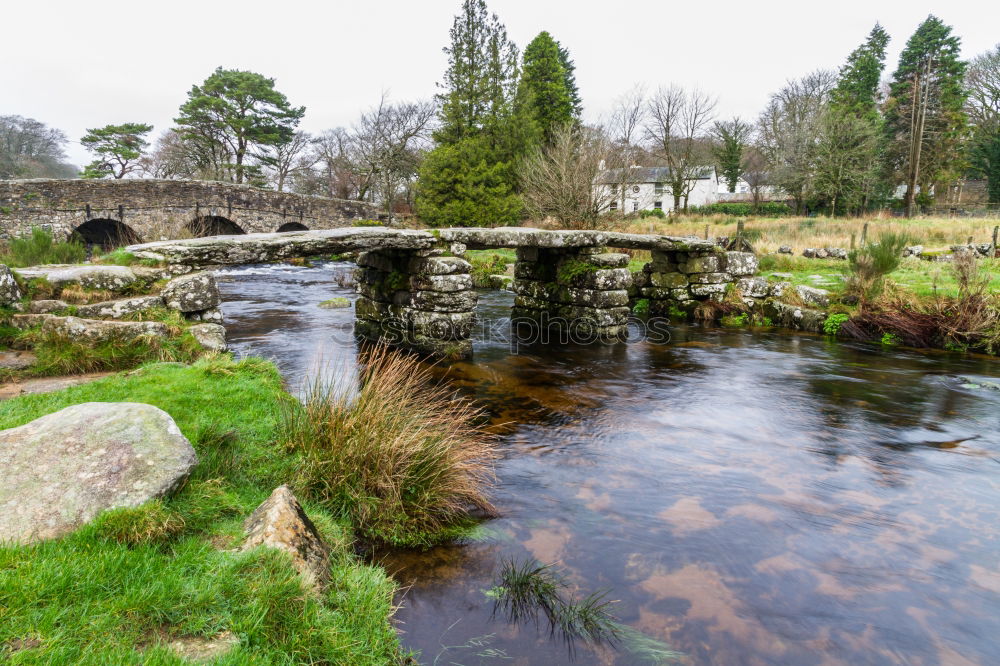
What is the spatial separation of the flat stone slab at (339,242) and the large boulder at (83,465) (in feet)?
13.1

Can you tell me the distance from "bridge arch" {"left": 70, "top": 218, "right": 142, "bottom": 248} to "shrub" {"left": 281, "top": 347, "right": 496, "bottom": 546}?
2246 centimetres

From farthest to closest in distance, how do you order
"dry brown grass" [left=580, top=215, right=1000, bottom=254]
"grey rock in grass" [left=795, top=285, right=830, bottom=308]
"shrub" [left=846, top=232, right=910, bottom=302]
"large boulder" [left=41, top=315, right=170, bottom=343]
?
"dry brown grass" [left=580, top=215, right=1000, bottom=254] < "grey rock in grass" [left=795, top=285, right=830, bottom=308] < "shrub" [left=846, top=232, right=910, bottom=302] < "large boulder" [left=41, top=315, right=170, bottom=343]

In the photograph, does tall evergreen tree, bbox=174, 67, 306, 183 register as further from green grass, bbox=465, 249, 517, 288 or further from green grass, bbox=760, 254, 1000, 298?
green grass, bbox=760, 254, 1000, 298

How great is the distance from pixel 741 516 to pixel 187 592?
12.5ft

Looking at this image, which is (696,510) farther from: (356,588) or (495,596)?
(356,588)

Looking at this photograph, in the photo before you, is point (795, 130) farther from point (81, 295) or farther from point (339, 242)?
point (81, 295)

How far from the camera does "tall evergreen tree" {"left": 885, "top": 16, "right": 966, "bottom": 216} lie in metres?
33.4

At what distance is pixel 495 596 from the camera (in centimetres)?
329

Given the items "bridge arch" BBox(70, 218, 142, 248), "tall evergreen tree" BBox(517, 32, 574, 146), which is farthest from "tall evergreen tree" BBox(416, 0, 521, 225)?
"bridge arch" BBox(70, 218, 142, 248)

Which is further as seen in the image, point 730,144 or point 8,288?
point 730,144

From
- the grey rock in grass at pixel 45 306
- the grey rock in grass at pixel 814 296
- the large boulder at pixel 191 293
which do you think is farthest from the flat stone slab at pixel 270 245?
the grey rock in grass at pixel 814 296

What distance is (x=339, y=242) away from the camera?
8023mm

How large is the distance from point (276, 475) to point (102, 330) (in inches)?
114

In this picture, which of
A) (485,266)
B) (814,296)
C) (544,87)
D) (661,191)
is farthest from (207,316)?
(661,191)
